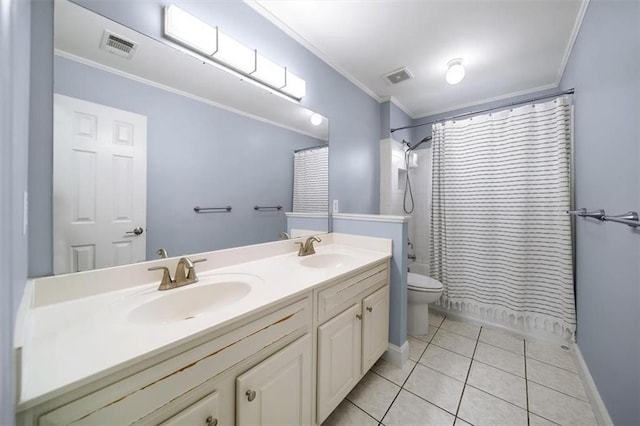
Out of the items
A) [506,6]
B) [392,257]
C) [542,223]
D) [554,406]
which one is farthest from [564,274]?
[506,6]

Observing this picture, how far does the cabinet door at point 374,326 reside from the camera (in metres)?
1.41

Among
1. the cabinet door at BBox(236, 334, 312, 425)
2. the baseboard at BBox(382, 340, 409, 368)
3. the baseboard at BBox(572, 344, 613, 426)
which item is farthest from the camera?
the baseboard at BBox(382, 340, 409, 368)

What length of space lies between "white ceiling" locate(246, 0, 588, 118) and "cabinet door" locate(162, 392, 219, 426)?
1986mm

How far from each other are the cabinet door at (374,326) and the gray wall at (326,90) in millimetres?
917

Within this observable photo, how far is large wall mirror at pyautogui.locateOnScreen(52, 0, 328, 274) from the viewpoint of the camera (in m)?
0.87

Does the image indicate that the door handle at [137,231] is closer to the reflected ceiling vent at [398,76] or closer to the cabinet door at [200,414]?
the cabinet door at [200,414]

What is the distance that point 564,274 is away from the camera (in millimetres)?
1779

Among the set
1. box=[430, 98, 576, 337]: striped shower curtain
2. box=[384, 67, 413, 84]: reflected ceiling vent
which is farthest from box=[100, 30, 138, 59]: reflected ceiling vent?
box=[430, 98, 576, 337]: striped shower curtain

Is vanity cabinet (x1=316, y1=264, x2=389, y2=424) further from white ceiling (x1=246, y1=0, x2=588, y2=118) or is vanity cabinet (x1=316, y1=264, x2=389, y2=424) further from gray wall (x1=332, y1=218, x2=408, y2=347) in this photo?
white ceiling (x1=246, y1=0, x2=588, y2=118)

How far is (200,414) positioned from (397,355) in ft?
4.74

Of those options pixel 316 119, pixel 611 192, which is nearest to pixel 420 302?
pixel 611 192

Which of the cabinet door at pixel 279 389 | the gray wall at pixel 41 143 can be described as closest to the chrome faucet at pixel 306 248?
the cabinet door at pixel 279 389

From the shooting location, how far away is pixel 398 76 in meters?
2.25

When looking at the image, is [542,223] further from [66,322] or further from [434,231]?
[66,322]
